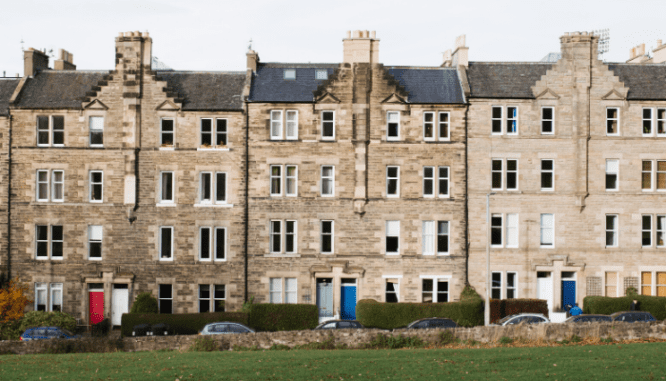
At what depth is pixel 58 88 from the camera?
1722 inches

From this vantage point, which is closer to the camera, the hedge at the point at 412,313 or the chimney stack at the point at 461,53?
the hedge at the point at 412,313

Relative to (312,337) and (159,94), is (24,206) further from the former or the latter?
(312,337)

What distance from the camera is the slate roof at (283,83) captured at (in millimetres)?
43125

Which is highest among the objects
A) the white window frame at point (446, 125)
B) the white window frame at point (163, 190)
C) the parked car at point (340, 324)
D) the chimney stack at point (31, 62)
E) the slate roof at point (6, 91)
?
the chimney stack at point (31, 62)

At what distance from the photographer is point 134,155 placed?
42.1 metres

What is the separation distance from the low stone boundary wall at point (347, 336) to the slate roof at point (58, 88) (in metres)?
18.5

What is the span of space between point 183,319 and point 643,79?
3213 cm

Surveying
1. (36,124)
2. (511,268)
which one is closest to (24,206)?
(36,124)

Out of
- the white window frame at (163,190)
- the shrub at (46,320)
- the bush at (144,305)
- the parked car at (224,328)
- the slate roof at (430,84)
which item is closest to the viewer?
the parked car at (224,328)

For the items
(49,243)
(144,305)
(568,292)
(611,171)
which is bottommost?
(144,305)

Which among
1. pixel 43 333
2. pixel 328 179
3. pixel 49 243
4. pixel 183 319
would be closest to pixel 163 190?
pixel 49 243

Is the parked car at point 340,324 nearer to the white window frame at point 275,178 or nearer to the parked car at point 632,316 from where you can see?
the white window frame at point 275,178

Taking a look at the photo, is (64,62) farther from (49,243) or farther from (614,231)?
(614,231)

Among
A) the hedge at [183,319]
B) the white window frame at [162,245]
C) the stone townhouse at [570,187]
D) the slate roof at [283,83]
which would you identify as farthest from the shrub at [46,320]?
the stone townhouse at [570,187]
